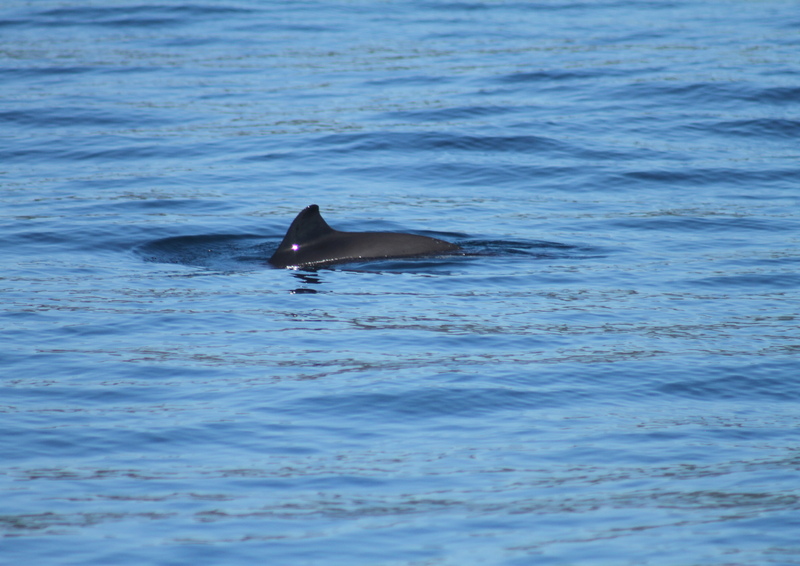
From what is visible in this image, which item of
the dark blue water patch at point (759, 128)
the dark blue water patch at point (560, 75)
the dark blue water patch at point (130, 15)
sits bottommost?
the dark blue water patch at point (759, 128)

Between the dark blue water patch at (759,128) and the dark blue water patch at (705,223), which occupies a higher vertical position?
the dark blue water patch at (759,128)

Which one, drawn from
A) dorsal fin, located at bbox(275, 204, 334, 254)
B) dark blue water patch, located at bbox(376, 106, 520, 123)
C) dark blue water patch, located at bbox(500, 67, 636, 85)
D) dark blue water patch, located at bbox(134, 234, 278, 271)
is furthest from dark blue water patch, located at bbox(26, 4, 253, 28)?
dorsal fin, located at bbox(275, 204, 334, 254)

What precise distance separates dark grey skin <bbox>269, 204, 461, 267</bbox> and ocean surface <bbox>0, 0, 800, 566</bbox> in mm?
205

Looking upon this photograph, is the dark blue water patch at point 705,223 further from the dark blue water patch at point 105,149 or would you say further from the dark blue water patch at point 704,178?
the dark blue water patch at point 105,149

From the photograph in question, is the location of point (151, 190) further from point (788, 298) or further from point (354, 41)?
point (354, 41)

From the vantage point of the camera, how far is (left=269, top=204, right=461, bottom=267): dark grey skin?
12.6 metres

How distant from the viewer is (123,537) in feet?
20.6

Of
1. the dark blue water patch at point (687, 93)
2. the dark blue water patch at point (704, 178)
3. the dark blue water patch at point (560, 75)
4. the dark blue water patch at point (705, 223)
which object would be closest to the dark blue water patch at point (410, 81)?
the dark blue water patch at point (560, 75)

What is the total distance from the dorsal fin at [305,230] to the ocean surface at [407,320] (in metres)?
0.44

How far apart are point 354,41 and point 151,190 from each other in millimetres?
13281

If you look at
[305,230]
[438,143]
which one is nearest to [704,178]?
[438,143]

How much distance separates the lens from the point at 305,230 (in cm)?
1257

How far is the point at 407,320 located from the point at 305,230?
8.31 ft

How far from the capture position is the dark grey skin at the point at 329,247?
12.6m
